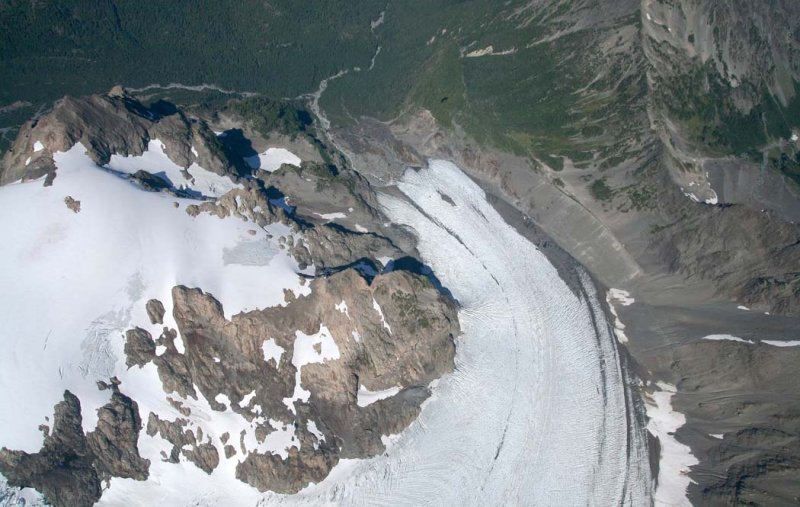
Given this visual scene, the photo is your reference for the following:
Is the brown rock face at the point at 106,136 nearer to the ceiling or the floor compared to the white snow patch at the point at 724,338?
nearer to the ceiling

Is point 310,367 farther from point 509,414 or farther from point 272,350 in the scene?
point 509,414

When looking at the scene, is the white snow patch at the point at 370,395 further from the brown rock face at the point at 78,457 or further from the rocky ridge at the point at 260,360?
the brown rock face at the point at 78,457

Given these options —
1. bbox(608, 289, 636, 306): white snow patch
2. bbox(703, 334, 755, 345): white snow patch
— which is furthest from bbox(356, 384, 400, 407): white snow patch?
bbox(703, 334, 755, 345): white snow patch

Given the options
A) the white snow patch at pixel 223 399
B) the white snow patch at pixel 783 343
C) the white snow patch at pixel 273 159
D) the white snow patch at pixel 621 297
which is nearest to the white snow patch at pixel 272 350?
the white snow patch at pixel 223 399

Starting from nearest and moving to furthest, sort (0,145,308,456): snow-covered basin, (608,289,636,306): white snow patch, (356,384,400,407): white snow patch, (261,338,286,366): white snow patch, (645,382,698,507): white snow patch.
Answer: (0,145,308,456): snow-covered basin < (645,382,698,507): white snow patch < (261,338,286,366): white snow patch < (356,384,400,407): white snow patch < (608,289,636,306): white snow patch

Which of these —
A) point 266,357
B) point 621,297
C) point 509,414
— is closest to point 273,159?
point 266,357

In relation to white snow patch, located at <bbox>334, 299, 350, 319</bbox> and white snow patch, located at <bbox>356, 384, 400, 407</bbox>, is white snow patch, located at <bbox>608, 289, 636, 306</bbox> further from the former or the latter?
→ white snow patch, located at <bbox>334, 299, 350, 319</bbox>
